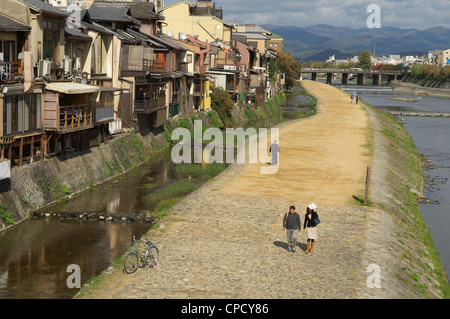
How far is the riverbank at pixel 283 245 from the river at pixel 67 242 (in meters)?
1.56

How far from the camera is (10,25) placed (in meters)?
26.1

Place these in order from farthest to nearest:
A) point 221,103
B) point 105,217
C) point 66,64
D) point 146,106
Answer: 1. point 221,103
2. point 146,106
3. point 66,64
4. point 105,217

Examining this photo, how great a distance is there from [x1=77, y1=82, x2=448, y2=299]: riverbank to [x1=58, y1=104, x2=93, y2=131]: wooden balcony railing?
6.99 metres

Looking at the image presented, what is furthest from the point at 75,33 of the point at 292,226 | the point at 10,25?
the point at 292,226

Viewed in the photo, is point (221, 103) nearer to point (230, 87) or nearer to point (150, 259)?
point (230, 87)

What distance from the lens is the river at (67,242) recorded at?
61.4 ft

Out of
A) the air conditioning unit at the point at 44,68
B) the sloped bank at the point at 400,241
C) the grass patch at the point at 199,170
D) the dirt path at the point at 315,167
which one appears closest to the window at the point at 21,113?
the air conditioning unit at the point at 44,68

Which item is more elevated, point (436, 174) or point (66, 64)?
point (66, 64)

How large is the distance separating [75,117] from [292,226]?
15029mm

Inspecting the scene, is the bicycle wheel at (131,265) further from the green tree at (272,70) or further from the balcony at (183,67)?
the green tree at (272,70)

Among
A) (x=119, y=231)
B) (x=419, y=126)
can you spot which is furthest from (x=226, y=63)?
(x=119, y=231)
